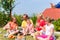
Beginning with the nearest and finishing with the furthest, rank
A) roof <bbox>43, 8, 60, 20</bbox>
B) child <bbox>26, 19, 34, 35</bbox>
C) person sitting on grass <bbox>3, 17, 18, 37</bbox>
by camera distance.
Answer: person sitting on grass <bbox>3, 17, 18, 37</bbox> → child <bbox>26, 19, 34, 35</bbox> → roof <bbox>43, 8, 60, 20</bbox>

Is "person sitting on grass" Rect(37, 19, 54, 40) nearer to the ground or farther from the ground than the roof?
farther from the ground

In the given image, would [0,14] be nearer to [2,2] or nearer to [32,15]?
[2,2]

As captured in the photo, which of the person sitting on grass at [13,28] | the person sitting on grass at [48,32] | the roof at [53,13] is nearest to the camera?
the person sitting on grass at [48,32]

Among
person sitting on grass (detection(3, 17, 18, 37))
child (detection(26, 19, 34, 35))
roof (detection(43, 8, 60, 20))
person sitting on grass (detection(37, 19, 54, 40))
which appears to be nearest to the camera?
person sitting on grass (detection(37, 19, 54, 40))

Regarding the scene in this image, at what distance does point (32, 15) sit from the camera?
17.5 metres

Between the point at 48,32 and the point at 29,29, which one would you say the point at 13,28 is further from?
the point at 48,32

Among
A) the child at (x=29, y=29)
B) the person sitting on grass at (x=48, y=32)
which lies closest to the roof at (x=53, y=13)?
the child at (x=29, y=29)

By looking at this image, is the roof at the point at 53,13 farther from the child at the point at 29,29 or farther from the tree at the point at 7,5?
the child at the point at 29,29

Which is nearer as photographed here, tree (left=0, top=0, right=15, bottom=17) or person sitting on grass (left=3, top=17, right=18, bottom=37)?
person sitting on grass (left=3, top=17, right=18, bottom=37)

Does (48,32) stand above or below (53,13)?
above

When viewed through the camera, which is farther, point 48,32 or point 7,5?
point 7,5

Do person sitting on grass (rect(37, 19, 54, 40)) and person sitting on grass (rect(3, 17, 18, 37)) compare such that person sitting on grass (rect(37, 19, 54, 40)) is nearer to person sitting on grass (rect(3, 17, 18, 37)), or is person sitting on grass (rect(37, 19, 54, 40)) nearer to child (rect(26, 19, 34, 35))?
person sitting on grass (rect(3, 17, 18, 37))

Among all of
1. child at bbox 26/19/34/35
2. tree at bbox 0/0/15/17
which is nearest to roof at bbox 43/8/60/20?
tree at bbox 0/0/15/17

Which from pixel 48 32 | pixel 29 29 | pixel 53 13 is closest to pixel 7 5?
pixel 53 13
